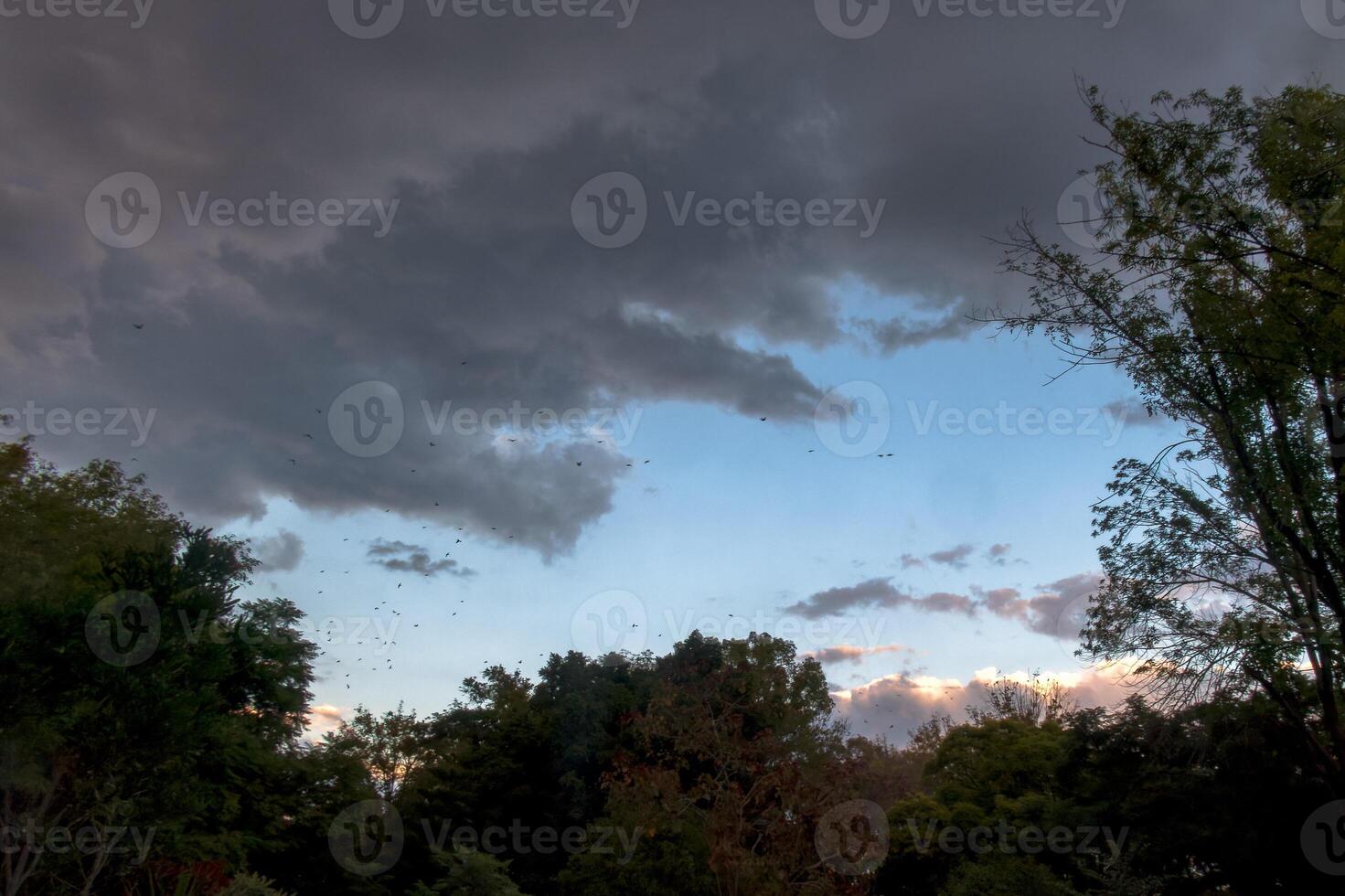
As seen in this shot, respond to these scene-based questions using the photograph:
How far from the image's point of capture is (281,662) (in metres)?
21.9

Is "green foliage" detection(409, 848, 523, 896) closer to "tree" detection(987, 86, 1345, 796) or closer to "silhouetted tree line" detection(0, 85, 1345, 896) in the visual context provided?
"silhouetted tree line" detection(0, 85, 1345, 896)

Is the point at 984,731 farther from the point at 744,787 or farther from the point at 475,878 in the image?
the point at 475,878

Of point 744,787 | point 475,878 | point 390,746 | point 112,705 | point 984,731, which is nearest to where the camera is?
point 112,705

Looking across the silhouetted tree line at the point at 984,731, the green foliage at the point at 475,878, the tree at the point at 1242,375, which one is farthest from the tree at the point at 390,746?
the tree at the point at 1242,375

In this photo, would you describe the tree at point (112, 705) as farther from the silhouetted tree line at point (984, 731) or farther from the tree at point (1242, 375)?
the tree at point (1242, 375)

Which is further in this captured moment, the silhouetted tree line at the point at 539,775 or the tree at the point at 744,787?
the tree at the point at 744,787

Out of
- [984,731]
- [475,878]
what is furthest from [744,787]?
[984,731]

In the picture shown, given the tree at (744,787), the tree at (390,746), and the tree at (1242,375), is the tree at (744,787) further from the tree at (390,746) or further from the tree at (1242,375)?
the tree at (390,746)

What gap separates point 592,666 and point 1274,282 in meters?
27.7

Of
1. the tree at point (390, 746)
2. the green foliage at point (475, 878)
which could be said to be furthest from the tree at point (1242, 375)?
the tree at point (390, 746)

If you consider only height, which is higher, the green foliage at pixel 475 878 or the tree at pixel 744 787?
the tree at pixel 744 787

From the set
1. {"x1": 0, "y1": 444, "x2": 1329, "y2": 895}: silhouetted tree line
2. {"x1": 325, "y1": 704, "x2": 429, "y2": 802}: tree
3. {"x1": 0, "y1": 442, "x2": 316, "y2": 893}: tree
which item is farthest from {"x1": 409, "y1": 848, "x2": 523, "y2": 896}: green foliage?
{"x1": 325, "y1": 704, "x2": 429, "y2": 802}: tree

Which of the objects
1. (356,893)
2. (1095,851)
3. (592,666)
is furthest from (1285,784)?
(356,893)

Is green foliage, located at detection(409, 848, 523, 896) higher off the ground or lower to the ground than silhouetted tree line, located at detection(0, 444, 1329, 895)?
lower
